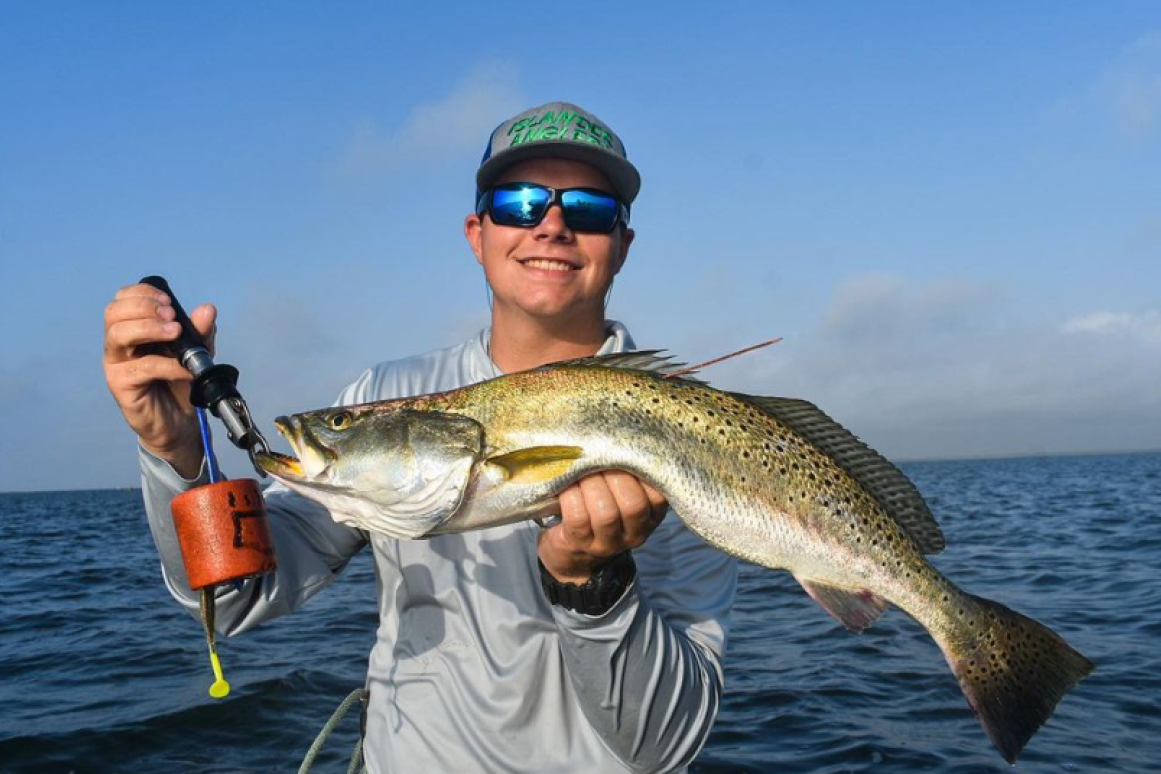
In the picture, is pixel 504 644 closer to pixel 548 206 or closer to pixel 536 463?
pixel 536 463

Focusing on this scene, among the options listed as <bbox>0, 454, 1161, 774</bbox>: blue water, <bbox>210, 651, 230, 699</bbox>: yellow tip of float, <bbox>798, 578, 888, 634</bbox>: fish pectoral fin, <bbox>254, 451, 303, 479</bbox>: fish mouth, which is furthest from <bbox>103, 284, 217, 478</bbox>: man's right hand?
<bbox>0, 454, 1161, 774</bbox>: blue water

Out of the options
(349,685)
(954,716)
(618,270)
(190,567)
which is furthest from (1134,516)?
(190,567)

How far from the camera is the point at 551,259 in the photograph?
→ 3.83 metres

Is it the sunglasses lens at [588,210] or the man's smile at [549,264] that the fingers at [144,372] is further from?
the sunglasses lens at [588,210]

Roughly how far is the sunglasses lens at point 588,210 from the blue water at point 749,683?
17.6 feet

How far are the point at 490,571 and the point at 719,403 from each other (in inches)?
45.3

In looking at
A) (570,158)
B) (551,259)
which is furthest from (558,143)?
(551,259)

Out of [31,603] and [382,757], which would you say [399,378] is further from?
[31,603]

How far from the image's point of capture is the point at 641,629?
10.5 ft

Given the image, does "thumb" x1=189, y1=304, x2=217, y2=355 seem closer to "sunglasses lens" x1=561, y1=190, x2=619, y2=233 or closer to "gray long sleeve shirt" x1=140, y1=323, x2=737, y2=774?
"gray long sleeve shirt" x1=140, y1=323, x2=737, y2=774

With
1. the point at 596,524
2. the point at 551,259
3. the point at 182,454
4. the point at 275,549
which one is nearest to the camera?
the point at 596,524

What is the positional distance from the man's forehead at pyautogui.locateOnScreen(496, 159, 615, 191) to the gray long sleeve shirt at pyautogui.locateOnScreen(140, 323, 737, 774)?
1.55 meters

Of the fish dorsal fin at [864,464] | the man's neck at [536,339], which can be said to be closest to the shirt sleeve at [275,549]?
the man's neck at [536,339]

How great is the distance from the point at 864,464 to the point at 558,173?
1844 millimetres
